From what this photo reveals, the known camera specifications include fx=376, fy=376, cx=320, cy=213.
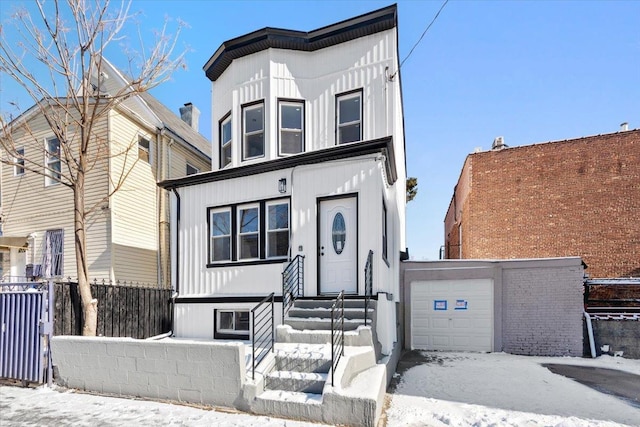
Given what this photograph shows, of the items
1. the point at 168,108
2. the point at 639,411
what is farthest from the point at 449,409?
the point at 168,108

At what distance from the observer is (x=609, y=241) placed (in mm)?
13305

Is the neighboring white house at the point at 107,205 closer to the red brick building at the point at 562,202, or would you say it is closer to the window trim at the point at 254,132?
the window trim at the point at 254,132

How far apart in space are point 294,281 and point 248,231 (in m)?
1.86

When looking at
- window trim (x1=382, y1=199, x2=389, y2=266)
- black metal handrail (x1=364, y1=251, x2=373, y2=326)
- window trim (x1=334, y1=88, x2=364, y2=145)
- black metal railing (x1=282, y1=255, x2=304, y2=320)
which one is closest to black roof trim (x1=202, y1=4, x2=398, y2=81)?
window trim (x1=334, y1=88, x2=364, y2=145)

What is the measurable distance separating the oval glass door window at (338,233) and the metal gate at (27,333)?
215 inches

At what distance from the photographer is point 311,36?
396 inches

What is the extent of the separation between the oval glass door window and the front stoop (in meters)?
1.76

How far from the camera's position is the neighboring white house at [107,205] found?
488 inches

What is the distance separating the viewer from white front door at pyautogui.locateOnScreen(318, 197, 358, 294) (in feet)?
25.7

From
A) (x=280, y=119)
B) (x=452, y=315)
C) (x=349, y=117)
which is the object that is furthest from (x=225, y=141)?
(x=452, y=315)

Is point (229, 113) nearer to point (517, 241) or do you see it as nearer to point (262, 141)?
point (262, 141)

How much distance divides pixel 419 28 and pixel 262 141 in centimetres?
510

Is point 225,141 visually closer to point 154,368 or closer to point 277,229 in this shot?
point 277,229

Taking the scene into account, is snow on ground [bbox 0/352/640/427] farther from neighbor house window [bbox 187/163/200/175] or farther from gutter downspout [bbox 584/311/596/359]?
neighbor house window [bbox 187/163/200/175]
